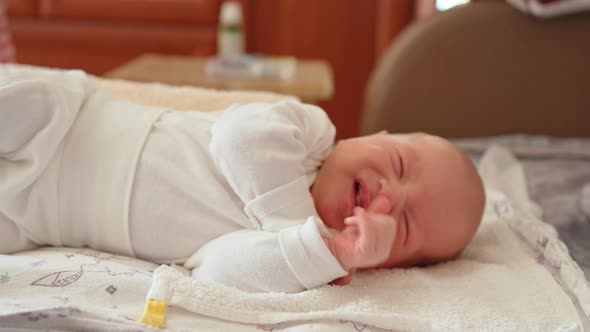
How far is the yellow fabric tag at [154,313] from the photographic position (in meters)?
0.68

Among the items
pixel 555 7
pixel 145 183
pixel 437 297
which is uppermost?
pixel 555 7

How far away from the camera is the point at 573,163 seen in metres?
1.51

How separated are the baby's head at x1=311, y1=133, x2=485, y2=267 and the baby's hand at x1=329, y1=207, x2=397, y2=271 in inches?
3.7

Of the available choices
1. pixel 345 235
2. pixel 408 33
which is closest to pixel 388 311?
pixel 345 235

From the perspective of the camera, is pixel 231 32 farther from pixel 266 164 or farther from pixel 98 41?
pixel 266 164

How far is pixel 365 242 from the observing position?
0.78 metres

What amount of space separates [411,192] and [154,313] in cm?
40

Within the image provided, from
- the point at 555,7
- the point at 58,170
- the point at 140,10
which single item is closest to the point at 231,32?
the point at 140,10

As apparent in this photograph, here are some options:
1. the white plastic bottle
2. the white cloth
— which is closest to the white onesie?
the white cloth

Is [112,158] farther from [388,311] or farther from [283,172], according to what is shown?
[388,311]

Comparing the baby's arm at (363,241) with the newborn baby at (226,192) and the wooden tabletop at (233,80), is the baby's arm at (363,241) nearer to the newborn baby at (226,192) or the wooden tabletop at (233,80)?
the newborn baby at (226,192)

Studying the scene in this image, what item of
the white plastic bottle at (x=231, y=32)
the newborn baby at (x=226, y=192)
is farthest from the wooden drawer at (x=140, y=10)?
the newborn baby at (x=226, y=192)

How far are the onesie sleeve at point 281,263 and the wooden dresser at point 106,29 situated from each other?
1.94 metres

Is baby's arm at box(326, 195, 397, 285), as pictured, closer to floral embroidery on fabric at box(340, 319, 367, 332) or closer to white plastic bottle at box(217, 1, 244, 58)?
floral embroidery on fabric at box(340, 319, 367, 332)
